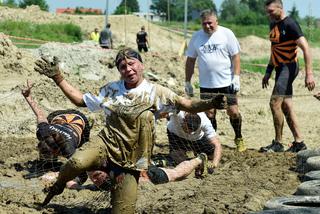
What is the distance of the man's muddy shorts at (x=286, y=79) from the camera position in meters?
9.55

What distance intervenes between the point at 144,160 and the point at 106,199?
0.88m

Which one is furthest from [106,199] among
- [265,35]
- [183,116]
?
[265,35]

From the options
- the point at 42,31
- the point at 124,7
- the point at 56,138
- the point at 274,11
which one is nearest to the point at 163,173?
the point at 56,138

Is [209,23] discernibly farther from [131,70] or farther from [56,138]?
[131,70]

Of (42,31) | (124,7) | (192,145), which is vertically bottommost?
(42,31)

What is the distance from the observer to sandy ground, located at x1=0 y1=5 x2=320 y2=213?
6473 millimetres

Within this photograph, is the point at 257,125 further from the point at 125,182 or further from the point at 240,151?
the point at 125,182

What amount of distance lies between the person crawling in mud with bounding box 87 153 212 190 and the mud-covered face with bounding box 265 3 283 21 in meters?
3.45

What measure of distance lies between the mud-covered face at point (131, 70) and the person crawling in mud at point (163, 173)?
2.64 feet

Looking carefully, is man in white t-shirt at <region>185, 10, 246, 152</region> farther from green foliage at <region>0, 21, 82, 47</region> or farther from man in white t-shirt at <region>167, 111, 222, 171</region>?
green foliage at <region>0, 21, 82, 47</region>

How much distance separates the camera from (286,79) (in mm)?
9562

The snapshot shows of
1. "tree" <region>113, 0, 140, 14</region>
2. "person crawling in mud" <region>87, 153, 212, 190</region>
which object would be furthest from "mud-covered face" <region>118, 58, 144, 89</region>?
"tree" <region>113, 0, 140, 14</region>

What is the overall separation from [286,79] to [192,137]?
2.03m

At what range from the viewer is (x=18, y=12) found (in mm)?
49406
